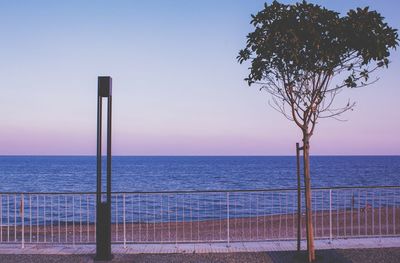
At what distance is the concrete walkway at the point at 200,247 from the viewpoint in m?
7.91

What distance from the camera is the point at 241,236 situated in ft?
49.4

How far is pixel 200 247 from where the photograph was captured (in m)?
8.20

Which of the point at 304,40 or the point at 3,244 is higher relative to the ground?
the point at 304,40

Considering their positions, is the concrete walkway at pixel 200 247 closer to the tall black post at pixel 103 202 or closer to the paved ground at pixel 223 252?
the paved ground at pixel 223 252

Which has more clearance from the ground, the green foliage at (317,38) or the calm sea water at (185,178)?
the green foliage at (317,38)

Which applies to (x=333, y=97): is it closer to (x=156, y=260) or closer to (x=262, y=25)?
(x=262, y=25)

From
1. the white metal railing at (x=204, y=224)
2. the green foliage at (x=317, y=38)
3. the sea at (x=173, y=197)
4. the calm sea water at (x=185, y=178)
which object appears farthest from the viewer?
the calm sea water at (x=185, y=178)

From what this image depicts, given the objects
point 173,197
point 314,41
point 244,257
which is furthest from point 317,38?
point 173,197

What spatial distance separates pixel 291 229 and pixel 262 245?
894 cm

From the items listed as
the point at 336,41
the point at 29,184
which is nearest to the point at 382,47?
the point at 336,41

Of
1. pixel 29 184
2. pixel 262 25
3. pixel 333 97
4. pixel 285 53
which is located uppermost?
pixel 262 25

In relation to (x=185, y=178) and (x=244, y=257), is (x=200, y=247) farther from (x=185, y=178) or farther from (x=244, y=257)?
(x=185, y=178)

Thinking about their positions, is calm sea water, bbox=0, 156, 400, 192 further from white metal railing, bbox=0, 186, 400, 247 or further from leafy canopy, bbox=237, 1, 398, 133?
leafy canopy, bbox=237, 1, 398, 133

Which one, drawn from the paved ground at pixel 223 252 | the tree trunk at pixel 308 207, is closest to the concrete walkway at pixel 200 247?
the paved ground at pixel 223 252
